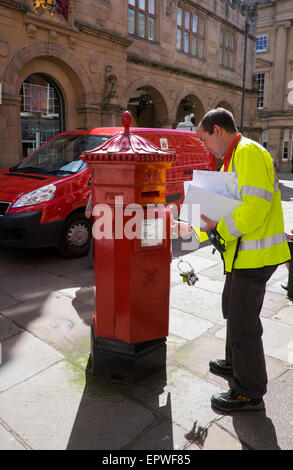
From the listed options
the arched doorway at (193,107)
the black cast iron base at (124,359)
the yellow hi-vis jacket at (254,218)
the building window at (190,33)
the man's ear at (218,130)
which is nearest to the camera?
the yellow hi-vis jacket at (254,218)

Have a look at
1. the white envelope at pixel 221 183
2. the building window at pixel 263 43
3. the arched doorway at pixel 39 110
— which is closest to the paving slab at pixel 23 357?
the white envelope at pixel 221 183

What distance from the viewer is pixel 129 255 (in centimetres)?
250

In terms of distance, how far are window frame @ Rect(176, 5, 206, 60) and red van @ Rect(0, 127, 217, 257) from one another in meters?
12.6

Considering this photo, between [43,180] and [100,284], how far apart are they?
3.24 meters

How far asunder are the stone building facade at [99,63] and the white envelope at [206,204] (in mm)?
9041

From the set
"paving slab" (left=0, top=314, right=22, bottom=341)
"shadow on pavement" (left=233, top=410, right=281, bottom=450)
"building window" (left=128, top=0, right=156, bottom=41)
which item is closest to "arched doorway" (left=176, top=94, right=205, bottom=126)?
"building window" (left=128, top=0, right=156, bottom=41)

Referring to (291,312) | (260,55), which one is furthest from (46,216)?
(260,55)

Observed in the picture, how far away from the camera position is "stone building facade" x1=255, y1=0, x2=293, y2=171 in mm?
33156

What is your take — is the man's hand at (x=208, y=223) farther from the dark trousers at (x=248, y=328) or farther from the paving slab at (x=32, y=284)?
the paving slab at (x=32, y=284)

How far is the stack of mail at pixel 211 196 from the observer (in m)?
2.14

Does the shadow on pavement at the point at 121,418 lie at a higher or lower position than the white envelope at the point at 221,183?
lower

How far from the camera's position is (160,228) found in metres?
2.54

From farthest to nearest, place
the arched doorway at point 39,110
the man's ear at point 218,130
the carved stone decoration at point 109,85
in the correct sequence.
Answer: the carved stone decoration at point 109,85 < the arched doorway at point 39,110 < the man's ear at point 218,130
